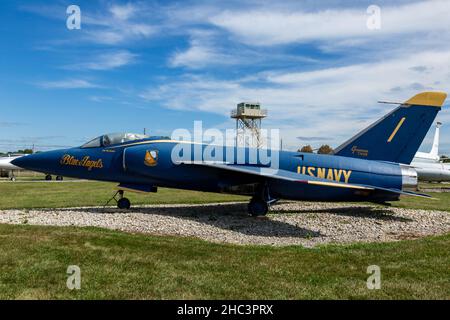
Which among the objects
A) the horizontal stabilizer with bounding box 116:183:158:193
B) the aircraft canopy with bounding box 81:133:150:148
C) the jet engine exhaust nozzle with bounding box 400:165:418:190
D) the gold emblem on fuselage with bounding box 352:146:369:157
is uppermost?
the aircraft canopy with bounding box 81:133:150:148

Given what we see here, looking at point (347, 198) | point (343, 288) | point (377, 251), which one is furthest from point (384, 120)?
point (343, 288)

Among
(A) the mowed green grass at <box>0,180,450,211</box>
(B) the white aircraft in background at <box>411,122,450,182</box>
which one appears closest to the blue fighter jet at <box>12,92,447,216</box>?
(A) the mowed green grass at <box>0,180,450,211</box>

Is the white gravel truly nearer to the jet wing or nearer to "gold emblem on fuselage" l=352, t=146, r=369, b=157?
the jet wing

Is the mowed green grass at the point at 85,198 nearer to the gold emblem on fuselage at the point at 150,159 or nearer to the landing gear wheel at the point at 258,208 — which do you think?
the gold emblem on fuselage at the point at 150,159

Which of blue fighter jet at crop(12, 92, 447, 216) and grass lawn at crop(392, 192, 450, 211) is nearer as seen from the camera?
blue fighter jet at crop(12, 92, 447, 216)

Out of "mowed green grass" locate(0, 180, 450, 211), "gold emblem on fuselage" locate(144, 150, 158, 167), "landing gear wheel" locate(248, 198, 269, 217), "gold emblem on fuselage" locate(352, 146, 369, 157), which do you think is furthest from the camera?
"mowed green grass" locate(0, 180, 450, 211)

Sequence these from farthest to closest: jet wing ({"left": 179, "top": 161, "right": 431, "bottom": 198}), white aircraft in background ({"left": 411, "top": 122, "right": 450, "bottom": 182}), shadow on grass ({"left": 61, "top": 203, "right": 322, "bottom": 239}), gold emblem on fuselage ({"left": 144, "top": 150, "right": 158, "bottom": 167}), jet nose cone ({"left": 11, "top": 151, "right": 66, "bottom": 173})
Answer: white aircraft in background ({"left": 411, "top": 122, "right": 450, "bottom": 182})
jet nose cone ({"left": 11, "top": 151, "right": 66, "bottom": 173})
gold emblem on fuselage ({"left": 144, "top": 150, "right": 158, "bottom": 167})
jet wing ({"left": 179, "top": 161, "right": 431, "bottom": 198})
shadow on grass ({"left": 61, "top": 203, "right": 322, "bottom": 239})

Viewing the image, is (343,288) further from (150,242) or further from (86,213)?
(86,213)

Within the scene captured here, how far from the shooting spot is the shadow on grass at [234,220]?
11.7 meters

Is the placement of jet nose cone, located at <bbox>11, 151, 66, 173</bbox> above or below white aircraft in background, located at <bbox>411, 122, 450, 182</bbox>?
above

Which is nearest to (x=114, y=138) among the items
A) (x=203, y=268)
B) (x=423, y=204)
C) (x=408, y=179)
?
(x=203, y=268)

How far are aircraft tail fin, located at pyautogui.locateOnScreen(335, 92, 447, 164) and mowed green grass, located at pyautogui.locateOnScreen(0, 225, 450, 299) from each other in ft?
21.5

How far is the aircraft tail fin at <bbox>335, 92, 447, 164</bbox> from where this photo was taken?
50.8ft

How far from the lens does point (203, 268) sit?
7.02 meters
